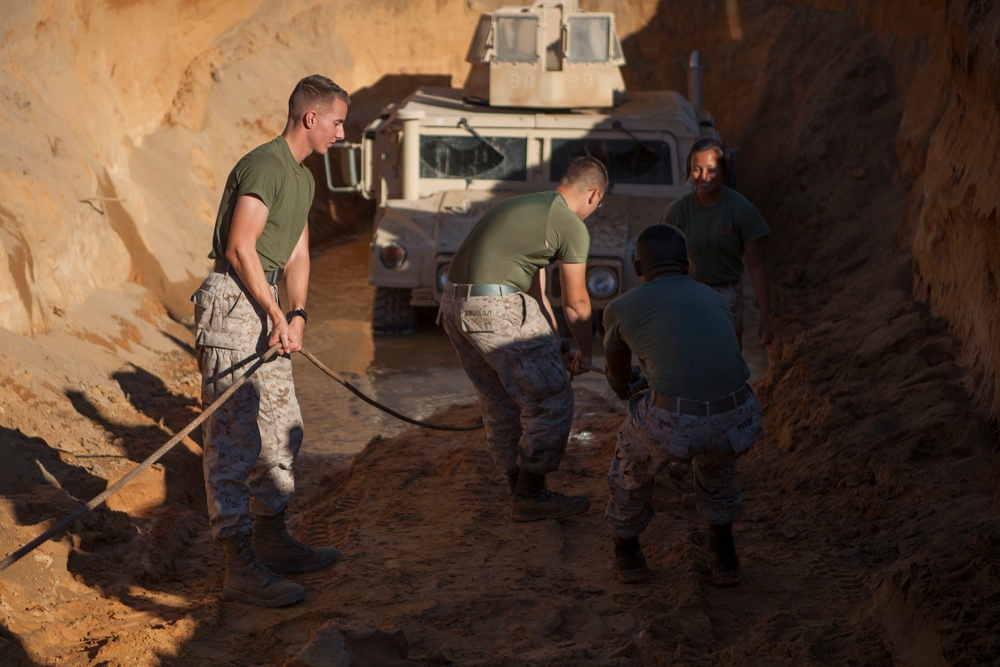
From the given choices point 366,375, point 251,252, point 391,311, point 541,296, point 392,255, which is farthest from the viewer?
point 391,311

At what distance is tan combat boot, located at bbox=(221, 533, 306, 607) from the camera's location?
3633 millimetres

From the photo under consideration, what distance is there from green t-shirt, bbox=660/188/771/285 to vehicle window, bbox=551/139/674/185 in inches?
130

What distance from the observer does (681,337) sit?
11.3 feet

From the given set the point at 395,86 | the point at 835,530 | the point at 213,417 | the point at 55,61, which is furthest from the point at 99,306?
the point at 395,86

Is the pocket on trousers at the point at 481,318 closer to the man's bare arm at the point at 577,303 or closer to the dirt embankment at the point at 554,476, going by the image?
the man's bare arm at the point at 577,303

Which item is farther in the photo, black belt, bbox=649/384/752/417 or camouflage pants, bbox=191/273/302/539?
camouflage pants, bbox=191/273/302/539

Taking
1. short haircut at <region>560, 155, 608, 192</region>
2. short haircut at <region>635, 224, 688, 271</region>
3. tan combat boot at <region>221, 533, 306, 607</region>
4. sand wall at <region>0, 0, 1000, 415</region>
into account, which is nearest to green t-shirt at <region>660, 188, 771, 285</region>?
short haircut at <region>560, 155, 608, 192</region>

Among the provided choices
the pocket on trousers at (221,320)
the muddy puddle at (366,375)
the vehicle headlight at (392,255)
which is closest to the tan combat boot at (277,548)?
the pocket on trousers at (221,320)

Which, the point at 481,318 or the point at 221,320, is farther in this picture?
the point at 481,318

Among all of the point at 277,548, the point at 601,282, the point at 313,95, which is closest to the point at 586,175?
the point at 313,95

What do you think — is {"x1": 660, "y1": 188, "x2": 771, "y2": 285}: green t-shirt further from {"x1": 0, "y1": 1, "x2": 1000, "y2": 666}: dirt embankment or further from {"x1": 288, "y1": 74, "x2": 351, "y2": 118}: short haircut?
{"x1": 288, "y1": 74, "x2": 351, "y2": 118}: short haircut

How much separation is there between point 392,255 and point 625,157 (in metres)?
1.96

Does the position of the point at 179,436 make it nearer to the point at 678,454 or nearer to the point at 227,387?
the point at 227,387

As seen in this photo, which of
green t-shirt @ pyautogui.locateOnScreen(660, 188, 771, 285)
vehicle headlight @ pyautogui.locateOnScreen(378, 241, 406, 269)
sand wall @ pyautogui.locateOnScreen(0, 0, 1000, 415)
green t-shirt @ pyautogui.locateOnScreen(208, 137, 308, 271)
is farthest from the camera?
vehicle headlight @ pyautogui.locateOnScreen(378, 241, 406, 269)
